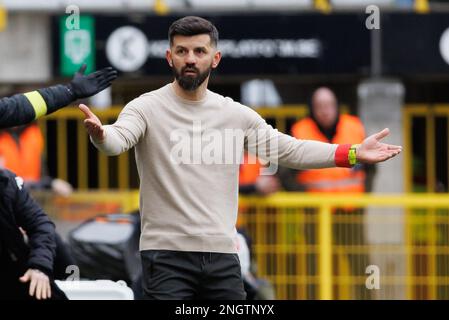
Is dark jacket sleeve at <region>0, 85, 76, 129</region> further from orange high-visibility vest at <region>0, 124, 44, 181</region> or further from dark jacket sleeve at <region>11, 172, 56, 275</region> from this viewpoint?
orange high-visibility vest at <region>0, 124, 44, 181</region>

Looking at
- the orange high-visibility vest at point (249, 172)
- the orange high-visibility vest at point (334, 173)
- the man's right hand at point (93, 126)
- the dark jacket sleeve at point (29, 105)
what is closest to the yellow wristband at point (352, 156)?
the man's right hand at point (93, 126)

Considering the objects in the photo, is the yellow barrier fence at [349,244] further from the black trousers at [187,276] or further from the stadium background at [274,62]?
the black trousers at [187,276]

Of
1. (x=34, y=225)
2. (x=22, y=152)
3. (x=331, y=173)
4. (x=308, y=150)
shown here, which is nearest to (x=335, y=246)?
(x=331, y=173)

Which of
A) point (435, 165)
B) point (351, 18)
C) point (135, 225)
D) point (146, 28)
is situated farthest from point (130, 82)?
point (135, 225)

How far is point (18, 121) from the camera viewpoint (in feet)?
20.7

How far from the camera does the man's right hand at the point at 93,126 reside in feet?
19.4

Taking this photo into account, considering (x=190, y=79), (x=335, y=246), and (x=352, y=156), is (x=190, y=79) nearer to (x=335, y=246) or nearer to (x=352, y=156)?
(x=352, y=156)

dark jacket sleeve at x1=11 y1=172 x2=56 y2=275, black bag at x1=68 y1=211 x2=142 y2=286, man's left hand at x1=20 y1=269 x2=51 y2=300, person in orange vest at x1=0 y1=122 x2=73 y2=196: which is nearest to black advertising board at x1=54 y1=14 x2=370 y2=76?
person in orange vest at x1=0 y1=122 x2=73 y2=196

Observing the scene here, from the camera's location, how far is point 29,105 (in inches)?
248

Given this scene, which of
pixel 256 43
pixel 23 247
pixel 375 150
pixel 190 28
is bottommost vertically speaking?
pixel 23 247

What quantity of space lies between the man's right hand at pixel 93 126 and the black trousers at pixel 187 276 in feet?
2.11

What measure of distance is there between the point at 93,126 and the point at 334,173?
5.16m

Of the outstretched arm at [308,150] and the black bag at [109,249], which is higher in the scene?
the outstretched arm at [308,150]

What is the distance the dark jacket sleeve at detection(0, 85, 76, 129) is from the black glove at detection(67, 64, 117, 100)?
0.14 ft
